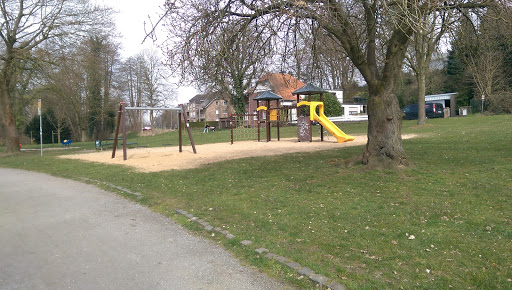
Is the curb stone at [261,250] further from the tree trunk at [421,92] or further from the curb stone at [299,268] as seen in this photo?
the tree trunk at [421,92]

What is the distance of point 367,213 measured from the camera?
5.42 meters

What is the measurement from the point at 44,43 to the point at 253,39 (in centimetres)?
1717

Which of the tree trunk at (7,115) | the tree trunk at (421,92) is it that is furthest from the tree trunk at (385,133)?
the tree trunk at (7,115)

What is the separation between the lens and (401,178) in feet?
24.7

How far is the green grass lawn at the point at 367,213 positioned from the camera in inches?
142

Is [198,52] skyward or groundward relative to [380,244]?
skyward

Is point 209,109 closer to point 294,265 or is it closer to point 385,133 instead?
point 385,133

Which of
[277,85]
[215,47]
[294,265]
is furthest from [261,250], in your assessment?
[277,85]

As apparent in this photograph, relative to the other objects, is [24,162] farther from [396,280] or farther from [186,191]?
[396,280]

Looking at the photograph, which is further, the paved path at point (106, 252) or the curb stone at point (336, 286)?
the paved path at point (106, 252)

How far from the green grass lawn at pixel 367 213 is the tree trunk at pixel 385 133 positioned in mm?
469

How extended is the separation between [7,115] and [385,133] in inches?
854

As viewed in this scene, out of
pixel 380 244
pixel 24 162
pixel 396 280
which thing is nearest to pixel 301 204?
pixel 380 244

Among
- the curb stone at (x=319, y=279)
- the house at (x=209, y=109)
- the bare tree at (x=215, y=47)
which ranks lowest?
the curb stone at (x=319, y=279)
